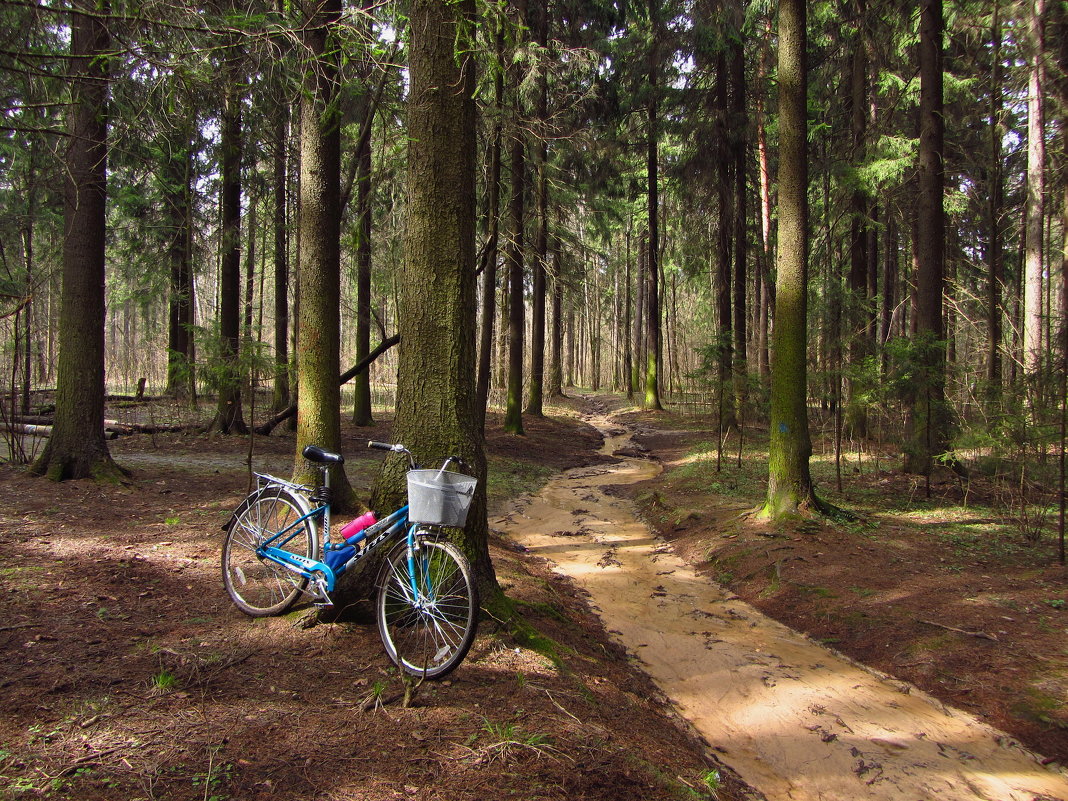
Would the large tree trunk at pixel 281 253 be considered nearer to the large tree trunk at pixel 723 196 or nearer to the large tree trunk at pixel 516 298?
the large tree trunk at pixel 516 298

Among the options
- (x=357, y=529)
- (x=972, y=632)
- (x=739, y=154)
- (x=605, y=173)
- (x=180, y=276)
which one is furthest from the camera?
(x=605, y=173)

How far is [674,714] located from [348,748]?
2.45 metres

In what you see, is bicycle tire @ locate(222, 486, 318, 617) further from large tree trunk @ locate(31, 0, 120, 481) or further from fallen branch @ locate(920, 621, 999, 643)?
fallen branch @ locate(920, 621, 999, 643)

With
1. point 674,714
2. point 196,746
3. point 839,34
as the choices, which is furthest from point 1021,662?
point 839,34

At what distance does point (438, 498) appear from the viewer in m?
3.29

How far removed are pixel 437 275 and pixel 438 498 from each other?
5.29 ft

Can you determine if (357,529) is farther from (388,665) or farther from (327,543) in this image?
(388,665)

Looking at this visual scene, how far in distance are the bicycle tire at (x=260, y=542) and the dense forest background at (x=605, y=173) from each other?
8.72 ft

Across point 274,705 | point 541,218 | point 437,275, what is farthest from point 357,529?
point 541,218

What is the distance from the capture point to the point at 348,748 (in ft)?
8.84

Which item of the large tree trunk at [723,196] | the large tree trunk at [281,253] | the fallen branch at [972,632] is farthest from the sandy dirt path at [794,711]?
the large tree trunk at [723,196]

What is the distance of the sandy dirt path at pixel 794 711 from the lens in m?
3.68

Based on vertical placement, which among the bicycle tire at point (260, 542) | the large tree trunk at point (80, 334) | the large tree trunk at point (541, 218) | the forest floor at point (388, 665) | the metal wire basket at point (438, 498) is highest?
the large tree trunk at point (541, 218)

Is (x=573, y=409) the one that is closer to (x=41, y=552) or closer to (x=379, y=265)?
(x=379, y=265)
